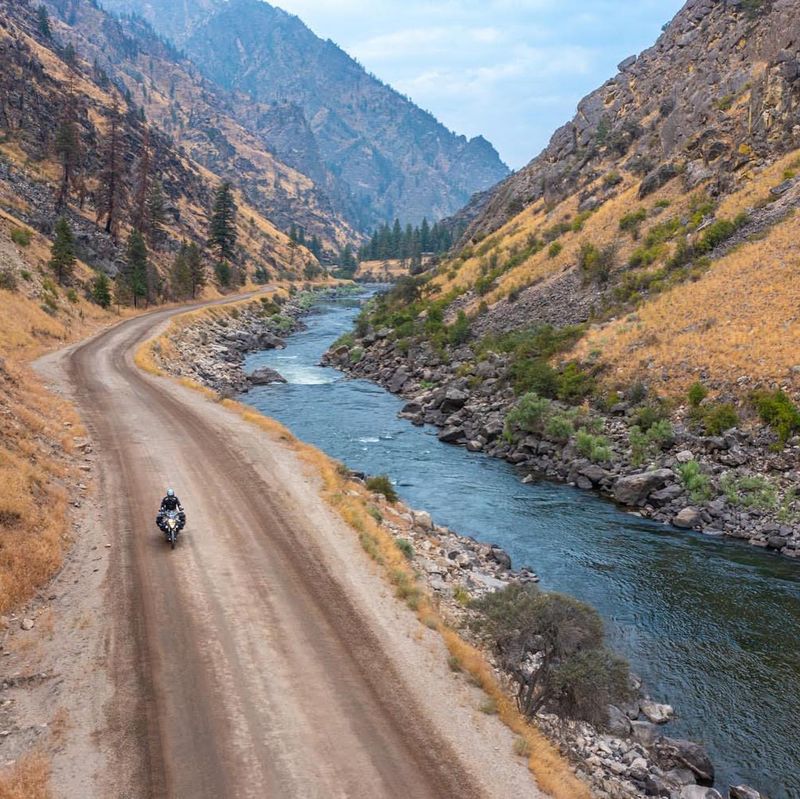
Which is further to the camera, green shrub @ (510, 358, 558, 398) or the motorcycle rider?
green shrub @ (510, 358, 558, 398)

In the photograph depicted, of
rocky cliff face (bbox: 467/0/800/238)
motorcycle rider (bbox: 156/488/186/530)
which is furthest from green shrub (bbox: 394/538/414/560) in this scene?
rocky cliff face (bbox: 467/0/800/238)

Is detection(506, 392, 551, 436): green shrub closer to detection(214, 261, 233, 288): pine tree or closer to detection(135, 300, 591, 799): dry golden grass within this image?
detection(135, 300, 591, 799): dry golden grass

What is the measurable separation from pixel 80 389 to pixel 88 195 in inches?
2630

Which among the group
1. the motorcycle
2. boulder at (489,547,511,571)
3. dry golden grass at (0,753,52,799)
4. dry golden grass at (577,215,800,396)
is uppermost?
dry golden grass at (577,215,800,396)

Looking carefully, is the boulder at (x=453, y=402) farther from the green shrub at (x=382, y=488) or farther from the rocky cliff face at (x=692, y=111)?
the rocky cliff face at (x=692, y=111)

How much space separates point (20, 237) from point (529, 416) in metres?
53.5

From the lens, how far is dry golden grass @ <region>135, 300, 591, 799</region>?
11.6 metres

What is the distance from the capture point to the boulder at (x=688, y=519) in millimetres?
27750

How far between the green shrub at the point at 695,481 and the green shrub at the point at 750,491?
2.46ft

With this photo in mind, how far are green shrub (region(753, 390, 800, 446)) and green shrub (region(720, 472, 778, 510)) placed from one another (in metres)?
2.78

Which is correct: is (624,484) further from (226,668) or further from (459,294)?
(459,294)

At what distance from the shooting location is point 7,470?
17359 mm

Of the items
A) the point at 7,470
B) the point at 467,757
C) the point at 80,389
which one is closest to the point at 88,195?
the point at 80,389

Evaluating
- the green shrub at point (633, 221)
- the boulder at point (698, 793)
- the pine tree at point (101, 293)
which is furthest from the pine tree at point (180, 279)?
the boulder at point (698, 793)
